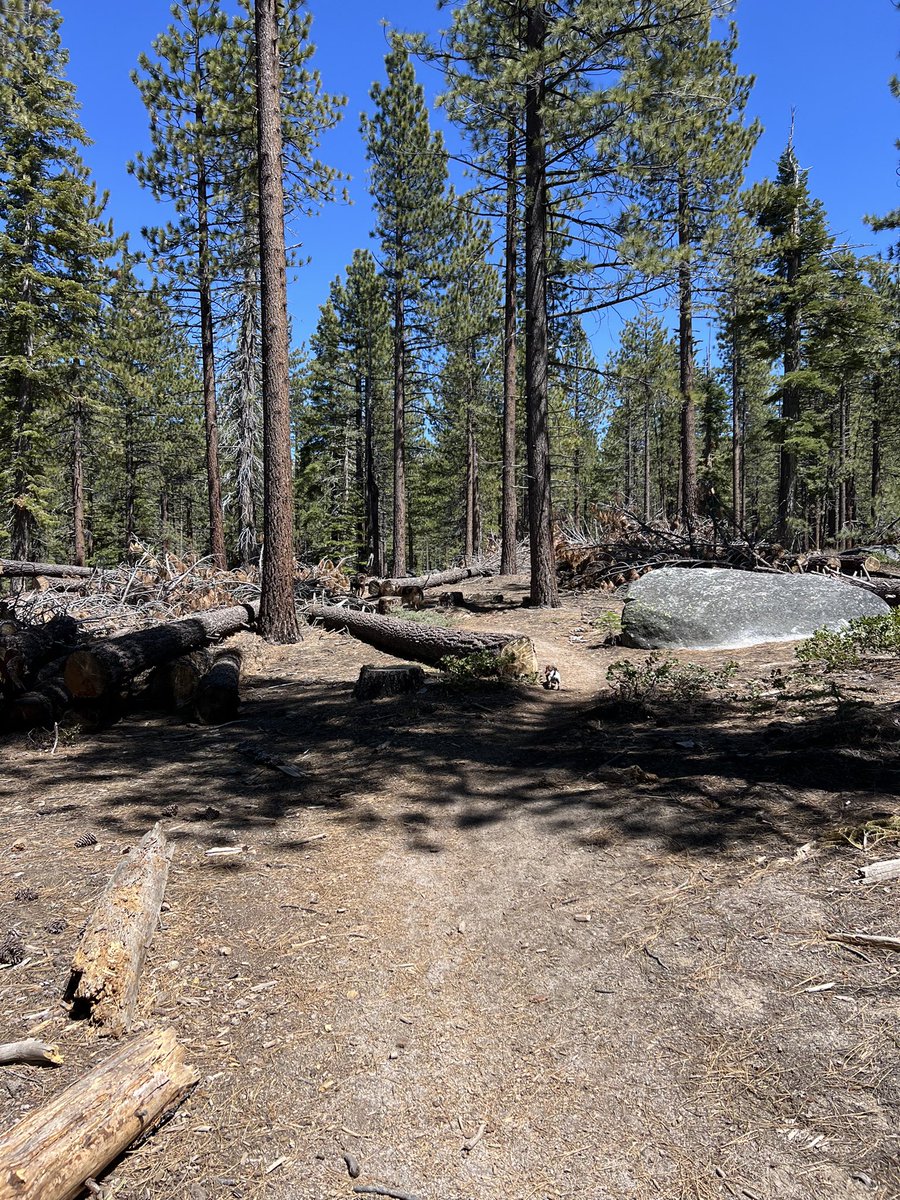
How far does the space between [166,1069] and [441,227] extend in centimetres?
2254

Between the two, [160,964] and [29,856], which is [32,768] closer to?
[29,856]

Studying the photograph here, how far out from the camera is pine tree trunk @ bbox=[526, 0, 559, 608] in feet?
35.4

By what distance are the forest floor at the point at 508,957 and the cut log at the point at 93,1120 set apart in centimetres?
8

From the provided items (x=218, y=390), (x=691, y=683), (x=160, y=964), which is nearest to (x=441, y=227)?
(x=218, y=390)

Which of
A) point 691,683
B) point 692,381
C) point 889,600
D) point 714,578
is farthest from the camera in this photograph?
point 692,381

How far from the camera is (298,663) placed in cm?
929

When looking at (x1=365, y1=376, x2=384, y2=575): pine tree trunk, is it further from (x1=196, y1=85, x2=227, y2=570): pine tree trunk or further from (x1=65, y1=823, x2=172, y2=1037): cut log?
(x1=65, y1=823, x2=172, y2=1037): cut log

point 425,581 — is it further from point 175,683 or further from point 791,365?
point 791,365

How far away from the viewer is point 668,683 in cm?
688

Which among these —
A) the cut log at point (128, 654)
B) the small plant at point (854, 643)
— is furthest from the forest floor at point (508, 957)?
the cut log at point (128, 654)

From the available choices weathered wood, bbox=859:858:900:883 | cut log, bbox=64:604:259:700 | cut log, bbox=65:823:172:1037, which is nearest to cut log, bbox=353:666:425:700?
cut log, bbox=64:604:259:700

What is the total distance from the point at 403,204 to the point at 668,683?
19005mm

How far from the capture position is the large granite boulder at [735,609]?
27.6 feet

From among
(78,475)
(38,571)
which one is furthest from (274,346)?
(78,475)
